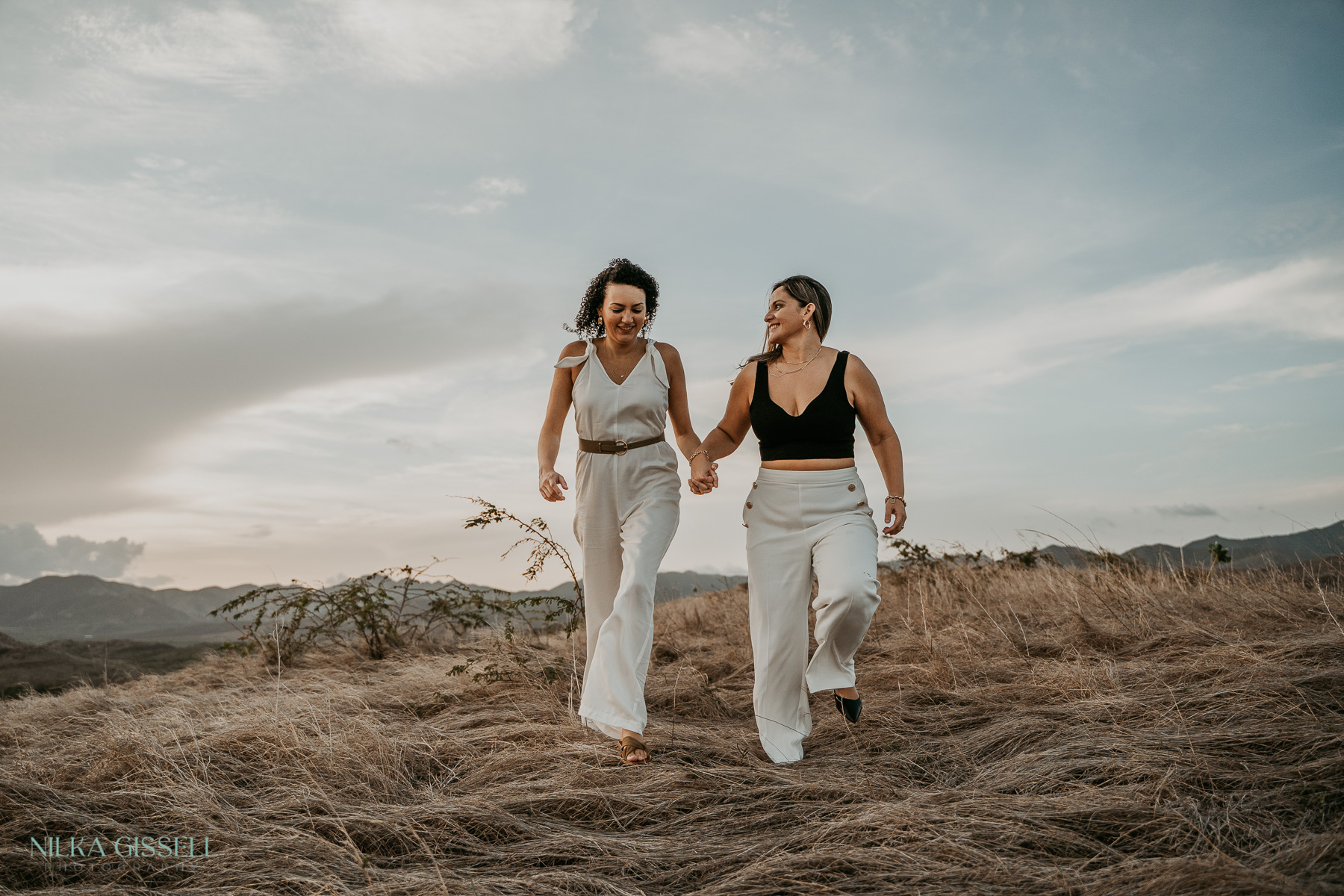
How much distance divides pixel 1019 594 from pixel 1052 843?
5790 mm

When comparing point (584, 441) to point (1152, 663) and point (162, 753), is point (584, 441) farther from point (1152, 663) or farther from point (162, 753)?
point (1152, 663)

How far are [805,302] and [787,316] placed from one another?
0.12m

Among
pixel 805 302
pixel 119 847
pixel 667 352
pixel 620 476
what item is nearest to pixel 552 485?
pixel 620 476

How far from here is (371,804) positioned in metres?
3.32

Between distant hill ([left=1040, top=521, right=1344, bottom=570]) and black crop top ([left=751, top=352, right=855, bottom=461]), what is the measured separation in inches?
218

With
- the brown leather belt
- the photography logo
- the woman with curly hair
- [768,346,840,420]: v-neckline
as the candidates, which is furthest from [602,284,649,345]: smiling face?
the photography logo

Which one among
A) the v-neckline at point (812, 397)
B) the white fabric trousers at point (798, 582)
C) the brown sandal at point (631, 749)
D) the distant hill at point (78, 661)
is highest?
the v-neckline at point (812, 397)

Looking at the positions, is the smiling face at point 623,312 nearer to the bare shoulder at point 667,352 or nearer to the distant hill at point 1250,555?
the bare shoulder at point 667,352

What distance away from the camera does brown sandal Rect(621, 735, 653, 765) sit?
372 cm

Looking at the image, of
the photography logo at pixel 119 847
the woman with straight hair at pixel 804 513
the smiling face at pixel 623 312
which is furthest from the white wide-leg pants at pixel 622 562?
the photography logo at pixel 119 847

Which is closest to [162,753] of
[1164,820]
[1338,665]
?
[1164,820]

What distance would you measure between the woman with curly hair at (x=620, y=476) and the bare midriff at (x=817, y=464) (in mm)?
578

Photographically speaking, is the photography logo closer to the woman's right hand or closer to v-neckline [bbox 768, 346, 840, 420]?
the woman's right hand

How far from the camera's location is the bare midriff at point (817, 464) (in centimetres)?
412
